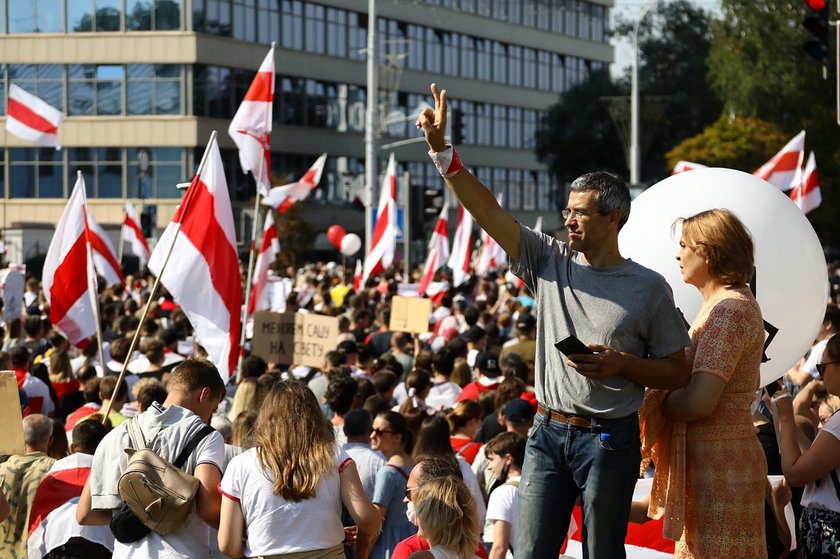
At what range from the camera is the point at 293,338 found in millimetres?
12023

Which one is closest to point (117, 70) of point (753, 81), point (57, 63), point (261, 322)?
point (57, 63)

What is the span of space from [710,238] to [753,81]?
4875 centimetres

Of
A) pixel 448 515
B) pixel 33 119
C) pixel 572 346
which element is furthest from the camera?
pixel 33 119

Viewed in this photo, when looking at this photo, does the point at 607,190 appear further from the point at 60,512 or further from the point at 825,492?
the point at 60,512

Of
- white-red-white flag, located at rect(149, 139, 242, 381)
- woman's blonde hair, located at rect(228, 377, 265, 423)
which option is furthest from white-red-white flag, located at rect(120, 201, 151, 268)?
woman's blonde hair, located at rect(228, 377, 265, 423)

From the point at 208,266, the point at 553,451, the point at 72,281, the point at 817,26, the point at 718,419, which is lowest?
the point at 553,451

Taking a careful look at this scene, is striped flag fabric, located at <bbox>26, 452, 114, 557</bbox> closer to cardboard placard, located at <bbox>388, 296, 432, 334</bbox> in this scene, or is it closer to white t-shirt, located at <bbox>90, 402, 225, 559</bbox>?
white t-shirt, located at <bbox>90, 402, 225, 559</bbox>

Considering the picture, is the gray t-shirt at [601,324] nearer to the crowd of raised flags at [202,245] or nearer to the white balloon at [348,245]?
the crowd of raised flags at [202,245]

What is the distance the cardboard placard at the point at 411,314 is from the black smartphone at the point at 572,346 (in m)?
10.3

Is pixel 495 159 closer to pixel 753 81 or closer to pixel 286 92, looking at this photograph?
pixel 286 92

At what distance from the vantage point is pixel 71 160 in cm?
5669

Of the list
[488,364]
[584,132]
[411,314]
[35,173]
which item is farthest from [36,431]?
[584,132]

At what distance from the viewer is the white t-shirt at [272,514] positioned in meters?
5.04

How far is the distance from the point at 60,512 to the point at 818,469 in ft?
11.5
